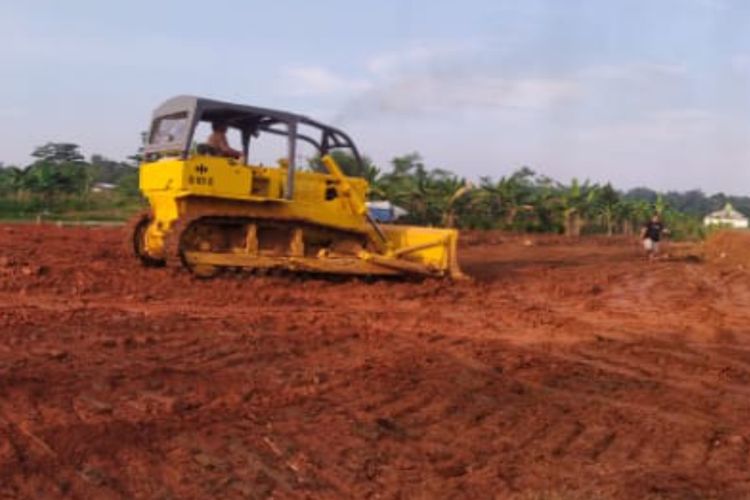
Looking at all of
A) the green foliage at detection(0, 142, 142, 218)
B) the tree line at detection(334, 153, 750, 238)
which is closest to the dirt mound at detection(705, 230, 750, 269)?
the tree line at detection(334, 153, 750, 238)

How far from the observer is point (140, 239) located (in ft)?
45.5

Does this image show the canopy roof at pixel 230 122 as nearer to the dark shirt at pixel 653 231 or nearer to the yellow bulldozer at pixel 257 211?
the yellow bulldozer at pixel 257 211

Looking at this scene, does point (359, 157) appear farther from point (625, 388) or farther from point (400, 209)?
point (400, 209)

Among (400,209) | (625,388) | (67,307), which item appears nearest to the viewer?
(625,388)

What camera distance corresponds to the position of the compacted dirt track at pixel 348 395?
16.5 feet

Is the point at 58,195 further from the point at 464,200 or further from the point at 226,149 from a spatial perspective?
the point at 226,149

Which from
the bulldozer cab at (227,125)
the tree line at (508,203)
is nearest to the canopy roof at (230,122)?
the bulldozer cab at (227,125)

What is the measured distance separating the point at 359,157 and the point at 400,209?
24.6 m

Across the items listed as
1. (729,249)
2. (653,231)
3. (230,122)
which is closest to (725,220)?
(729,249)

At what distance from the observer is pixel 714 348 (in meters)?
9.72

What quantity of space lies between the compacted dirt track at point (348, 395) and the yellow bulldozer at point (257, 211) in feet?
3.11

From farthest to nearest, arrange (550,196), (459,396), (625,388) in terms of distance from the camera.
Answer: (550,196), (625,388), (459,396)

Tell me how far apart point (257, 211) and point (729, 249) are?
17649 millimetres

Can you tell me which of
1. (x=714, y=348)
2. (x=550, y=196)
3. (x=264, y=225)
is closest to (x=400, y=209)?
(x=550, y=196)
